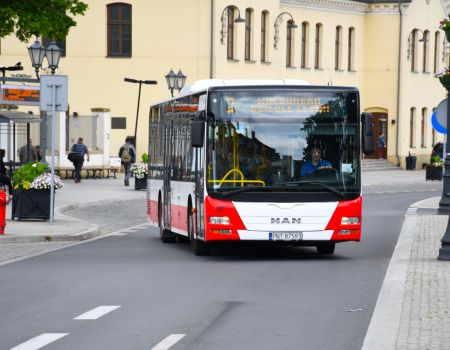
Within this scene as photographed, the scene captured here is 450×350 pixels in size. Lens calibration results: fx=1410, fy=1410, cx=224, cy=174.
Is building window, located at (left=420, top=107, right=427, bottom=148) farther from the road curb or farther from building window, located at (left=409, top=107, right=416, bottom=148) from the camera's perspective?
the road curb

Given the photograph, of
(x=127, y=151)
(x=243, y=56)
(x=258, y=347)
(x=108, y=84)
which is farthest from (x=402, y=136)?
(x=258, y=347)

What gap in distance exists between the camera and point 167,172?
76.2ft

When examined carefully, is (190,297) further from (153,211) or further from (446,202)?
(446,202)

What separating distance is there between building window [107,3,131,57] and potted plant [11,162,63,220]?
33.1 m

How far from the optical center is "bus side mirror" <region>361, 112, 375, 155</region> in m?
18.9

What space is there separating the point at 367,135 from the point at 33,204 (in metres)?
11.0

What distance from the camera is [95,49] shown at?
60.9 m

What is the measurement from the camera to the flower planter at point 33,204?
28141 millimetres

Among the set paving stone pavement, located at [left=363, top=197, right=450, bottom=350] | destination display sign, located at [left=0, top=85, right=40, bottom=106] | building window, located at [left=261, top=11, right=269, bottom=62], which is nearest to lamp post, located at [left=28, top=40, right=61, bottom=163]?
destination display sign, located at [left=0, top=85, right=40, bottom=106]

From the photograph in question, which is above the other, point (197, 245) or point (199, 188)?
point (199, 188)

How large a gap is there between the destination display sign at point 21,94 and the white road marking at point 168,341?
61.8 ft

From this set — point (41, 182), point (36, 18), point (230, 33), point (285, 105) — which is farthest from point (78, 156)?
point (285, 105)

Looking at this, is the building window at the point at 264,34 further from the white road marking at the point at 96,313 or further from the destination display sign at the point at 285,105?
the white road marking at the point at 96,313

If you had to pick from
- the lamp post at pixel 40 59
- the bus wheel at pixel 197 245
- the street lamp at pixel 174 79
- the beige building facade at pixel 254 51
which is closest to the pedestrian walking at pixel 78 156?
the street lamp at pixel 174 79
